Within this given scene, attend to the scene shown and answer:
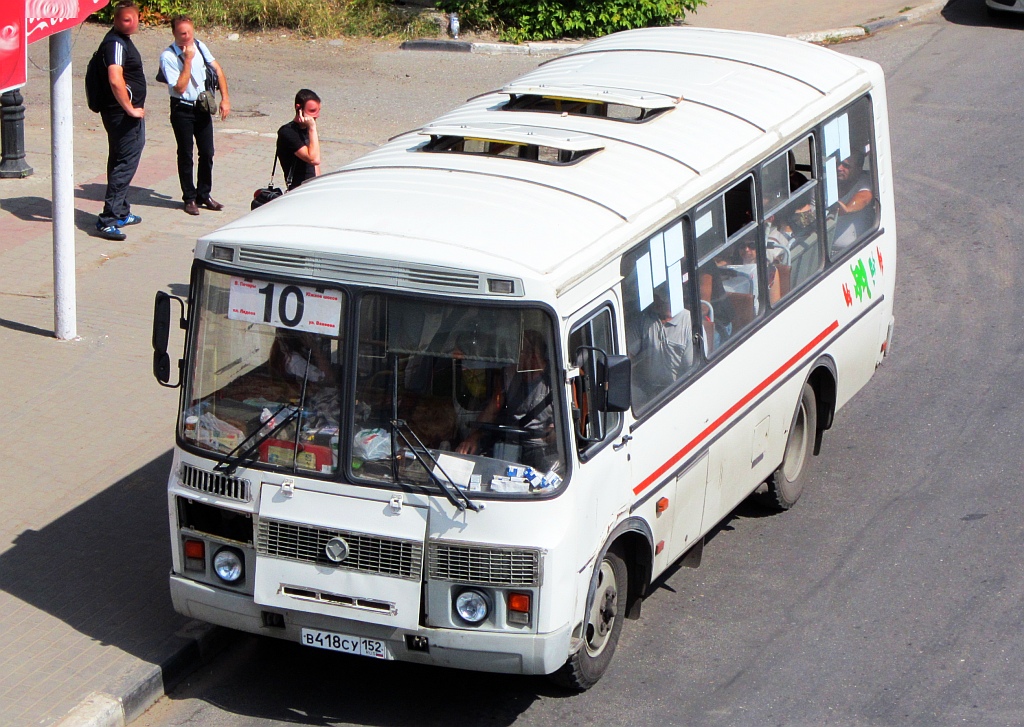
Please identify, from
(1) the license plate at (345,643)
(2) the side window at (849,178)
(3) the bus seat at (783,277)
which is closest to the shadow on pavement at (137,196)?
(2) the side window at (849,178)

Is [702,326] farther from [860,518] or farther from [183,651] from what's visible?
[183,651]

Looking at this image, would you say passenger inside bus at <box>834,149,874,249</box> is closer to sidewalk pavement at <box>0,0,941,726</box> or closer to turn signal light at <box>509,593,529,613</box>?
turn signal light at <box>509,593,529,613</box>

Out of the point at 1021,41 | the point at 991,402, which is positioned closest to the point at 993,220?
the point at 991,402

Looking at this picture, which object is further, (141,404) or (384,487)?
(141,404)

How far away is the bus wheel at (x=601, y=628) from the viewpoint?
6789 mm

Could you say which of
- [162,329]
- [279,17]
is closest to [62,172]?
[162,329]

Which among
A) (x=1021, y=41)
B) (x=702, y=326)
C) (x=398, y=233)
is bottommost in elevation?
(x=702, y=326)

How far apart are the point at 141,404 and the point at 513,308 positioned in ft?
16.0

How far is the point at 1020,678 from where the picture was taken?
23.4ft

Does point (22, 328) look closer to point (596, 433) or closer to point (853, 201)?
point (596, 433)

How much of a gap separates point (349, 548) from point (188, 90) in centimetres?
803

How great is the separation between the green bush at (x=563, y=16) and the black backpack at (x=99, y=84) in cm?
922

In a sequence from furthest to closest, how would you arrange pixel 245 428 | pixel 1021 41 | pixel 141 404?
pixel 1021 41 < pixel 141 404 < pixel 245 428

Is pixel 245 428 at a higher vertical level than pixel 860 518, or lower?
higher
